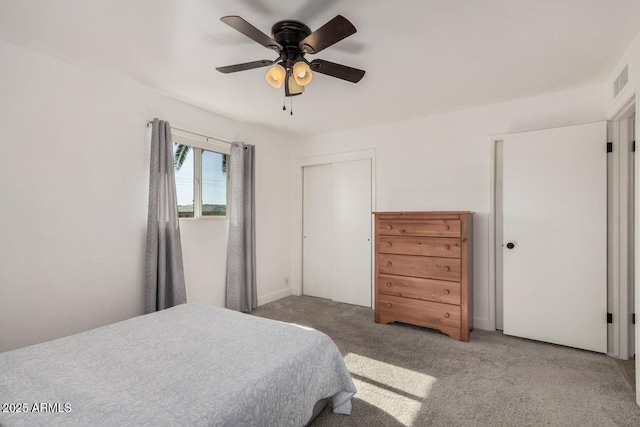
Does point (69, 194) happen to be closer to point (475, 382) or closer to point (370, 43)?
point (370, 43)

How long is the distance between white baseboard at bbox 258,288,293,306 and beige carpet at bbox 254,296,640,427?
122 cm

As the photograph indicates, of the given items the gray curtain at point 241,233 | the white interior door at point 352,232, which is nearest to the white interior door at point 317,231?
the white interior door at point 352,232

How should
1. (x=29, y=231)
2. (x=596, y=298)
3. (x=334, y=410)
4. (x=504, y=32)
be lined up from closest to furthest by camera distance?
(x=334, y=410), (x=504, y=32), (x=29, y=231), (x=596, y=298)

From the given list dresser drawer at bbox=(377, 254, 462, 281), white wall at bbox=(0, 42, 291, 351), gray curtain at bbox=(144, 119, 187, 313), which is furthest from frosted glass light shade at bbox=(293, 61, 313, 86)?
dresser drawer at bbox=(377, 254, 462, 281)

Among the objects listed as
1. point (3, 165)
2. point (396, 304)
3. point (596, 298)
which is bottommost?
point (396, 304)

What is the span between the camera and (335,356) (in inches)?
73.9

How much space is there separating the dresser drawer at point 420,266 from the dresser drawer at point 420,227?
0.25m

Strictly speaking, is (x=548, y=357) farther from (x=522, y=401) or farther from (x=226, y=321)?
(x=226, y=321)

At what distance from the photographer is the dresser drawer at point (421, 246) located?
3.05 m

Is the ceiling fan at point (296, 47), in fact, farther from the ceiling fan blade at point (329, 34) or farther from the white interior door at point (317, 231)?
the white interior door at point (317, 231)

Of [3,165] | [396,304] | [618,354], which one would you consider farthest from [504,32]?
[3,165]

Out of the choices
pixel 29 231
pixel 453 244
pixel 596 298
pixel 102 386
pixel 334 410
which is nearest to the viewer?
pixel 102 386

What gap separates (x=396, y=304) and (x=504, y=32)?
2623 mm

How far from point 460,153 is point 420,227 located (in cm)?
104
